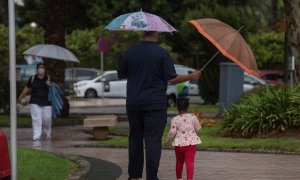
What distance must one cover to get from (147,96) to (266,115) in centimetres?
707

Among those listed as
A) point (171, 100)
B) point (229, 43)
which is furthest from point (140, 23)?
point (171, 100)

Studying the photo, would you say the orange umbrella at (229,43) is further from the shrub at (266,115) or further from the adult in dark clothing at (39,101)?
the adult in dark clothing at (39,101)

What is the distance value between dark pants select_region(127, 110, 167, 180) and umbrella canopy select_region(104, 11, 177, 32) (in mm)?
1138

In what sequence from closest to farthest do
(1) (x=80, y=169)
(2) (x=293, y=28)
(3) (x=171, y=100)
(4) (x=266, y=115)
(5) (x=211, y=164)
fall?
1. (1) (x=80, y=169)
2. (5) (x=211, y=164)
3. (4) (x=266, y=115)
4. (2) (x=293, y=28)
5. (3) (x=171, y=100)

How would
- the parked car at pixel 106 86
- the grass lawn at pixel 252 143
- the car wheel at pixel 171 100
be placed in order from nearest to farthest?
the grass lawn at pixel 252 143, the car wheel at pixel 171 100, the parked car at pixel 106 86

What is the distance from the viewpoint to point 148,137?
343 inches

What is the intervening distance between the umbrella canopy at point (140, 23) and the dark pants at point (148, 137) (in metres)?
1.14

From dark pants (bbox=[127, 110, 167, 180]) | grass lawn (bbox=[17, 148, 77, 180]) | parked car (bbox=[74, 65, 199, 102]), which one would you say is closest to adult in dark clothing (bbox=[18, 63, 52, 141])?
grass lawn (bbox=[17, 148, 77, 180])

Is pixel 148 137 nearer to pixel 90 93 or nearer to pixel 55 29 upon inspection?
pixel 55 29

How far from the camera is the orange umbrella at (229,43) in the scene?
9695 mm

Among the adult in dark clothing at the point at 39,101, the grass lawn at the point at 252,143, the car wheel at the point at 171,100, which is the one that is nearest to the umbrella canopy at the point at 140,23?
the grass lawn at the point at 252,143

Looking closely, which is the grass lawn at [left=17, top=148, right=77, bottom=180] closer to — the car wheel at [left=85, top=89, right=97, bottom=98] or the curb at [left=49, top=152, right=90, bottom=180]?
the curb at [left=49, top=152, right=90, bottom=180]

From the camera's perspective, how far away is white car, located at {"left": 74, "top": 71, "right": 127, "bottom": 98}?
37094mm

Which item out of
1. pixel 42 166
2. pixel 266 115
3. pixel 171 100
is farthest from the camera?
pixel 171 100
